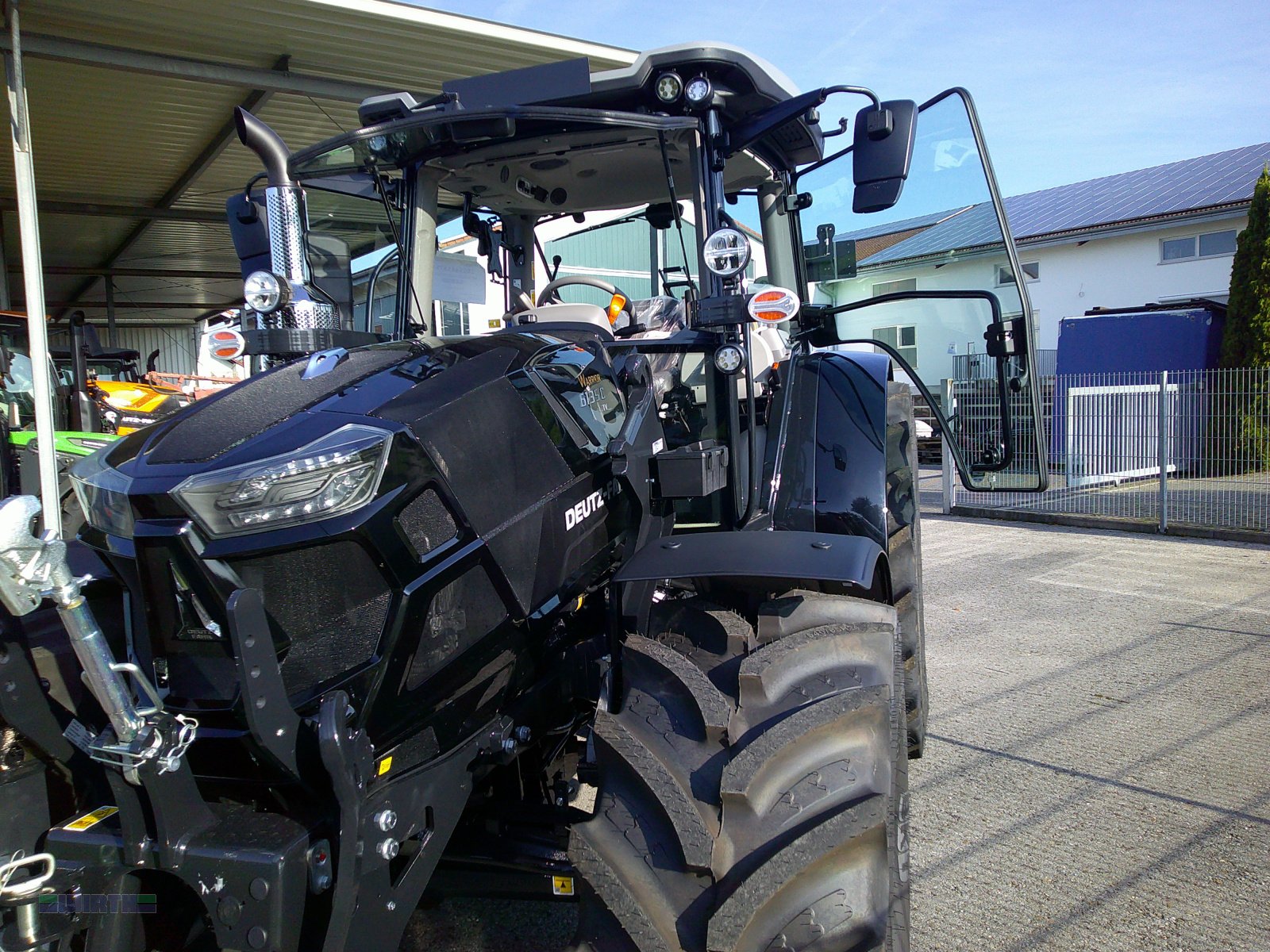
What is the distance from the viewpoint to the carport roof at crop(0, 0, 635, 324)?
865 cm

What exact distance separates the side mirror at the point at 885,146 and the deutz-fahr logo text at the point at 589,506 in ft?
4.42

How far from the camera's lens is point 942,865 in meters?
3.25

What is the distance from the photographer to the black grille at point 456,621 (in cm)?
193

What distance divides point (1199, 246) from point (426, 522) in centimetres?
2430

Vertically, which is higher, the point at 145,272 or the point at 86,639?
the point at 145,272

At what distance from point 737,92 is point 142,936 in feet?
9.25

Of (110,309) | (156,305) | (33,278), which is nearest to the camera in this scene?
(33,278)

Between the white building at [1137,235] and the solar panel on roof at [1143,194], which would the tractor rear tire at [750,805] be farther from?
the solar panel on roof at [1143,194]

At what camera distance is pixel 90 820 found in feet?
5.81

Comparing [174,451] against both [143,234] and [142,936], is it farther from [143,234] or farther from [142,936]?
[143,234]

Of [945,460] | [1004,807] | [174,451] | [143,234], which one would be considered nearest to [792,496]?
[1004,807]

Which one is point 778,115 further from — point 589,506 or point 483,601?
point 483,601

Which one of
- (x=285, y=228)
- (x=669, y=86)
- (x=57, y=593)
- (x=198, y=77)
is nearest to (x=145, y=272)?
(x=198, y=77)

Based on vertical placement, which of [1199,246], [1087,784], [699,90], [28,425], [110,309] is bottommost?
[1087,784]
